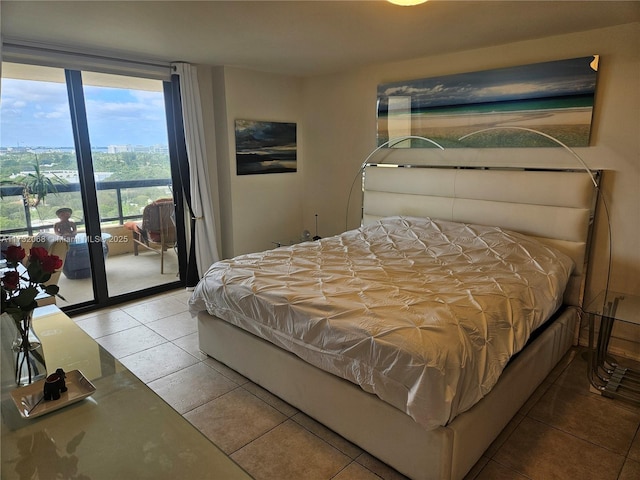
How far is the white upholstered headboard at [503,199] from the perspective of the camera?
120 inches

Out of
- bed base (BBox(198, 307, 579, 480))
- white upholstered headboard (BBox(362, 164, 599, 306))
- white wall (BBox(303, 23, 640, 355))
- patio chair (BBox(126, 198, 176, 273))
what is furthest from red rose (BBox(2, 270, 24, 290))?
white wall (BBox(303, 23, 640, 355))

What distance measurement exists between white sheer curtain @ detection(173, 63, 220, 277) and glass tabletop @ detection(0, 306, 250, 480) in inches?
103

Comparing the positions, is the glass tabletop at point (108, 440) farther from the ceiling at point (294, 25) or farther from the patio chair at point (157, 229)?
the patio chair at point (157, 229)

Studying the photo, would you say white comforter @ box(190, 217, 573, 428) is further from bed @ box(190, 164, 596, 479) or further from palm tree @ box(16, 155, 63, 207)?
palm tree @ box(16, 155, 63, 207)

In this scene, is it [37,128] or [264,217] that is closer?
[37,128]

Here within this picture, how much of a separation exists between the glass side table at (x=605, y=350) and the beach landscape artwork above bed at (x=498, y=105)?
1.17m

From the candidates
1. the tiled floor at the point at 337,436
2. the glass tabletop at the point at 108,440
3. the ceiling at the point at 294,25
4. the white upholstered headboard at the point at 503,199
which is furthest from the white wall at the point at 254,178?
the glass tabletop at the point at 108,440

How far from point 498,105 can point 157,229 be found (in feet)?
11.7

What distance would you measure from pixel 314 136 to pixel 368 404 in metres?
3.58

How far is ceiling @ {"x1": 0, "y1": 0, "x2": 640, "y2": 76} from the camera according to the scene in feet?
8.10

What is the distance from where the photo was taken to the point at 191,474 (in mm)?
1304

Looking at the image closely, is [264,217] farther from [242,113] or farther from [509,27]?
[509,27]

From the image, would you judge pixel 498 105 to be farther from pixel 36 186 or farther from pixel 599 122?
pixel 36 186

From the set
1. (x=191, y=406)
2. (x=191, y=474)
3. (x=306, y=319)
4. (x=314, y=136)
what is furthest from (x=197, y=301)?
(x=314, y=136)
